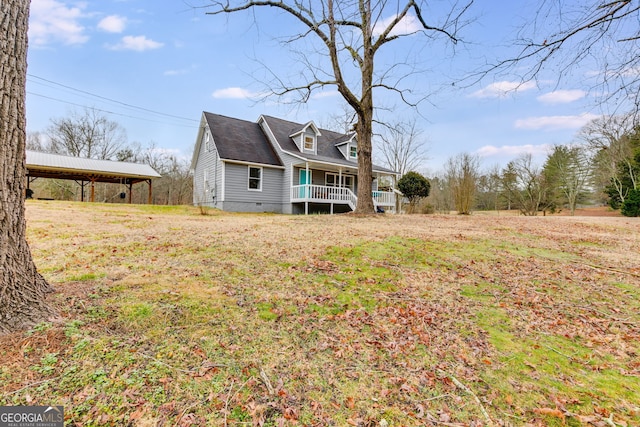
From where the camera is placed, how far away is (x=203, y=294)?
3.13 m

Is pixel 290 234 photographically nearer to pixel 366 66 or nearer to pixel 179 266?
pixel 179 266

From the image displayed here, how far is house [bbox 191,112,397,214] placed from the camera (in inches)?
615

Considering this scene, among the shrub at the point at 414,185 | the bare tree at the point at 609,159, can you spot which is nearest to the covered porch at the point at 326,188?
the shrub at the point at 414,185

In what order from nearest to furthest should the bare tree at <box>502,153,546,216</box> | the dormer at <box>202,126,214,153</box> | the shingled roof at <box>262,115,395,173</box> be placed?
the dormer at <box>202,126,214,153</box>, the shingled roof at <box>262,115,395,173</box>, the bare tree at <box>502,153,546,216</box>

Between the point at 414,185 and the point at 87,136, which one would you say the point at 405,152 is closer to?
the point at 414,185

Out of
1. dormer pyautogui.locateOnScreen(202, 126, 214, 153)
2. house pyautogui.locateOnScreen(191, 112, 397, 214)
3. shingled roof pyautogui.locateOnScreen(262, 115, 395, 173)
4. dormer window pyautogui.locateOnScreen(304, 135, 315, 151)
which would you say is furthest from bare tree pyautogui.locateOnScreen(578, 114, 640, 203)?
dormer pyautogui.locateOnScreen(202, 126, 214, 153)

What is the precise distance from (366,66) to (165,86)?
1369 centimetres

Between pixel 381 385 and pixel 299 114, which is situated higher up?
pixel 299 114

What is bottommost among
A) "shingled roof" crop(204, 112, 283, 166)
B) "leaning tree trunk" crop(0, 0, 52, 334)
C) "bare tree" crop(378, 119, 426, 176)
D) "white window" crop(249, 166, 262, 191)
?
"leaning tree trunk" crop(0, 0, 52, 334)

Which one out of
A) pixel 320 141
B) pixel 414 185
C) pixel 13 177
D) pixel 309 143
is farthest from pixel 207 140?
pixel 13 177

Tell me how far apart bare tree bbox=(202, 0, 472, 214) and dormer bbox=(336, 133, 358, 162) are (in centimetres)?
880

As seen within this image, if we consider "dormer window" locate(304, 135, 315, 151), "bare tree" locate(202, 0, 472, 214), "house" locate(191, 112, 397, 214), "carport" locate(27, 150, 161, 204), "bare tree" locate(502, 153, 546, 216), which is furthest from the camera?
"bare tree" locate(502, 153, 546, 216)

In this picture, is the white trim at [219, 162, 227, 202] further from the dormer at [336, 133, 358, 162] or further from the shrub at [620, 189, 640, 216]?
the shrub at [620, 189, 640, 216]

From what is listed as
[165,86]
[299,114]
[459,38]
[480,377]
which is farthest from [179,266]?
[165,86]
